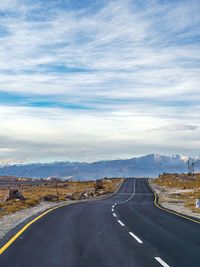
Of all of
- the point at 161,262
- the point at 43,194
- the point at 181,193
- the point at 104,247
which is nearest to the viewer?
the point at 161,262

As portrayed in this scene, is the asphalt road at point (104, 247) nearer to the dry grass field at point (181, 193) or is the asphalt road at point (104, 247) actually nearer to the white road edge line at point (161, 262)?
the white road edge line at point (161, 262)

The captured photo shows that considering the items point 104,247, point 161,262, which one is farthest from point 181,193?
point 161,262

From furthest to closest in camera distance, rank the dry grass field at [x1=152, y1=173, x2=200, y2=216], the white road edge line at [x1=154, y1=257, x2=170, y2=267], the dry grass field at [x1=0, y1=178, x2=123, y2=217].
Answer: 1. the dry grass field at [x1=152, y1=173, x2=200, y2=216]
2. the dry grass field at [x1=0, y1=178, x2=123, y2=217]
3. the white road edge line at [x1=154, y1=257, x2=170, y2=267]

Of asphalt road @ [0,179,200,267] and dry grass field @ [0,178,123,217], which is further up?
dry grass field @ [0,178,123,217]

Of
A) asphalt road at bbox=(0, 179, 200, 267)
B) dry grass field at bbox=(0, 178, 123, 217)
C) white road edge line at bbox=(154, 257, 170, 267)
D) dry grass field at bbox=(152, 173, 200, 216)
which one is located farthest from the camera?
dry grass field at bbox=(152, 173, 200, 216)

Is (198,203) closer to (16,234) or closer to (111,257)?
(16,234)

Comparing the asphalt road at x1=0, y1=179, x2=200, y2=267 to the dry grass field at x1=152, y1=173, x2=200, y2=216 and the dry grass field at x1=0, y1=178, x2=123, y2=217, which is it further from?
the dry grass field at x1=152, y1=173, x2=200, y2=216

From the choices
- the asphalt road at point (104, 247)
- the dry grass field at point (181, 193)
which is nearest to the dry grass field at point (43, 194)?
the asphalt road at point (104, 247)

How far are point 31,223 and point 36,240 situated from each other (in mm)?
6490

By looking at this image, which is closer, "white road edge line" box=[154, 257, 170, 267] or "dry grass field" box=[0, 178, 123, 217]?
"white road edge line" box=[154, 257, 170, 267]

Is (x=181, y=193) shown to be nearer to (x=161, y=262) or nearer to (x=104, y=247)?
(x=104, y=247)

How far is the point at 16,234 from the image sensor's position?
17.3 metres

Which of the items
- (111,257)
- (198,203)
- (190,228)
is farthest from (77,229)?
(198,203)

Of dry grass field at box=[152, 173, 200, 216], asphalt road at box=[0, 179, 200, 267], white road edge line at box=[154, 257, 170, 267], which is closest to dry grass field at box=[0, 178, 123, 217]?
asphalt road at box=[0, 179, 200, 267]
